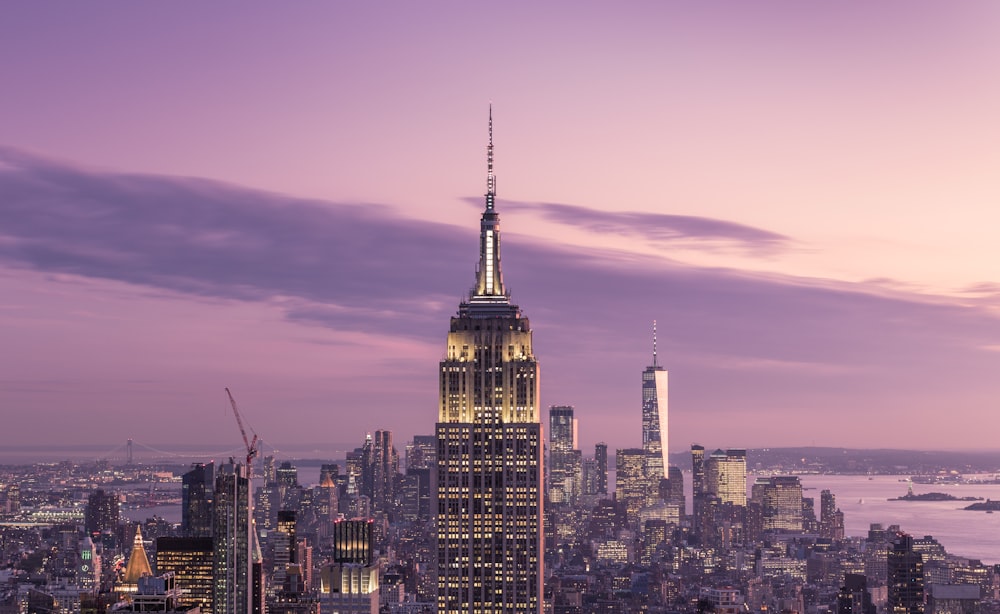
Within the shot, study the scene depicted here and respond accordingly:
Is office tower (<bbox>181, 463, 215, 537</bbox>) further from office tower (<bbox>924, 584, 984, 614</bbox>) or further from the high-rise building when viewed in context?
office tower (<bbox>924, 584, 984, 614</bbox>)

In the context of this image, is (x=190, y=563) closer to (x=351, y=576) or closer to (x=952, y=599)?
(x=351, y=576)

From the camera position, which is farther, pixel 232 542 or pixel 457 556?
pixel 232 542

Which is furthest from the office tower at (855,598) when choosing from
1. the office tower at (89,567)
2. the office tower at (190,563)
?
the office tower at (89,567)

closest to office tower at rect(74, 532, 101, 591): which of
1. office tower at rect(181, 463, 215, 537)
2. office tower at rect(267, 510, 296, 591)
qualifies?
office tower at rect(181, 463, 215, 537)

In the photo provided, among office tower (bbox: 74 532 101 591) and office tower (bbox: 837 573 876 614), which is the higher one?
office tower (bbox: 74 532 101 591)

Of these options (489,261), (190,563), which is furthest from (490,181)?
(190,563)

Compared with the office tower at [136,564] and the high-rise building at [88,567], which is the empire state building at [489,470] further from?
the high-rise building at [88,567]
